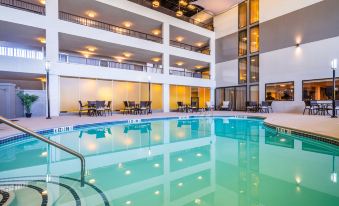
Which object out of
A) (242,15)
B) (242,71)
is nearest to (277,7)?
(242,15)

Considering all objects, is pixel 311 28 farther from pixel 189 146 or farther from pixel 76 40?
pixel 76 40

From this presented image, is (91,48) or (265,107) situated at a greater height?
(91,48)

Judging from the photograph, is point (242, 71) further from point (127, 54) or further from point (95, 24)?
point (95, 24)

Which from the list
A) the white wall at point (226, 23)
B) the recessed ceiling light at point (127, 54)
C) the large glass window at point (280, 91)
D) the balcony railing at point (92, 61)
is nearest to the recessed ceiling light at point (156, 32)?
the recessed ceiling light at point (127, 54)

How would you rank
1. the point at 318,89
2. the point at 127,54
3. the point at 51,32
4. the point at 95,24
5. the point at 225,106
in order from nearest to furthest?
the point at 51,32 → the point at 318,89 → the point at 95,24 → the point at 127,54 → the point at 225,106

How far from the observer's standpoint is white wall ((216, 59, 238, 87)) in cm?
1770

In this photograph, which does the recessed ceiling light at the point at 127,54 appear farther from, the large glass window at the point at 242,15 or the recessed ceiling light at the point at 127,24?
the large glass window at the point at 242,15

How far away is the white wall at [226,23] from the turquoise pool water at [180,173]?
14.7 m

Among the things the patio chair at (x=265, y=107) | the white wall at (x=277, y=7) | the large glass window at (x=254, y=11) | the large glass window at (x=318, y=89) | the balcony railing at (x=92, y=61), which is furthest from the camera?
the large glass window at (x=254, y=11)

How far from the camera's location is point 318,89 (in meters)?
12.6

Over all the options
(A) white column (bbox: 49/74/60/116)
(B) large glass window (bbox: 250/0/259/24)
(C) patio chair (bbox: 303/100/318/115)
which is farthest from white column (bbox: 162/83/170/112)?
(C) patio chair (bbox: 303/100/318/115)

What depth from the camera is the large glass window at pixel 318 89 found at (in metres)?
12.1

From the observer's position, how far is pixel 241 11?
1741 centimetres

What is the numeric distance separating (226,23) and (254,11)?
2.67 meters
